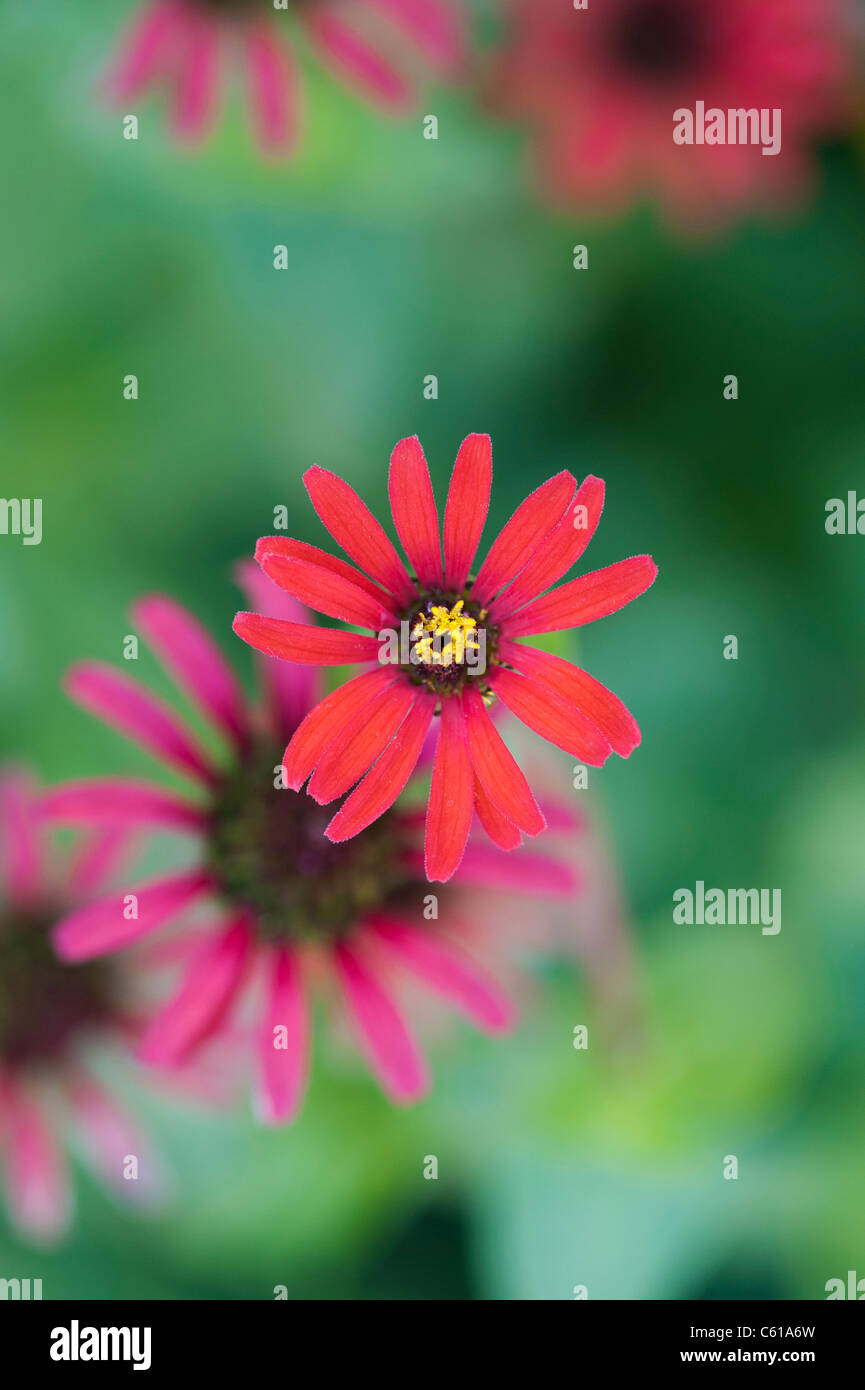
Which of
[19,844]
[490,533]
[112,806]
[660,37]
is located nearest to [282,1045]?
[112,806]

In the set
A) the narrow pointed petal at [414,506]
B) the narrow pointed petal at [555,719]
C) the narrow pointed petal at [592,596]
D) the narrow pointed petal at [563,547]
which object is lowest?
the narrow pointed petal at [555,719]

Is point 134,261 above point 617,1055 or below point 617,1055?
above

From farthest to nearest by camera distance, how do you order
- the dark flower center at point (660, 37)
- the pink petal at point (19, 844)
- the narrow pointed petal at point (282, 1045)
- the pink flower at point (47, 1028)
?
1. the dark flower center at point (660, 37)
2. the pink flower at point (47, 1028)
3. the pink petal at point (19, 844)
4. the narrow pointed petal at point (282, 1045)

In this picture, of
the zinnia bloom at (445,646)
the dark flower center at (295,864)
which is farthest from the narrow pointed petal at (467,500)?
the dark flower center at (295,864)

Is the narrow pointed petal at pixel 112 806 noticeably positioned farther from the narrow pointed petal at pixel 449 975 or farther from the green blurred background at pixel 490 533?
the green blurred background at pixel 490 533

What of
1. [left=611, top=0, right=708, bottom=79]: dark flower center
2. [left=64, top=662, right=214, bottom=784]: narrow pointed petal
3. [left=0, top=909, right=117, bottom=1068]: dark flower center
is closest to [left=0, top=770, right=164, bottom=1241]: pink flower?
[left=0, top=909, right=117, bottom=1068]: dark flower center

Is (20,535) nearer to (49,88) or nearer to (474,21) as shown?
(49,88)

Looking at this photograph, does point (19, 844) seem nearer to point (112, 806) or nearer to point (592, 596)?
point (112, 806)
